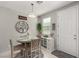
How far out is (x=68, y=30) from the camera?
11.4 feet

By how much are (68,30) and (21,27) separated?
290 cm

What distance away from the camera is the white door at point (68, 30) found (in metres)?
3.18

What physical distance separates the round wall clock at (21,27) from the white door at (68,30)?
7.47 ft

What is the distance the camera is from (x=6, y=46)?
13.1 ft

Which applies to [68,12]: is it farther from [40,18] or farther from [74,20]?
[40,18]

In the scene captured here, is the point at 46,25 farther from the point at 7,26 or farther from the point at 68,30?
the point at 7,26

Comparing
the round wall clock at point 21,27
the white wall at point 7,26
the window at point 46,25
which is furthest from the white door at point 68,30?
the white wall at point 7,26

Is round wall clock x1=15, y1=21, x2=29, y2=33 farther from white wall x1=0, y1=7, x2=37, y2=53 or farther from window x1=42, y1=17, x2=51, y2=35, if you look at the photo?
window x1=42, y1=17, x2=51, y2=35

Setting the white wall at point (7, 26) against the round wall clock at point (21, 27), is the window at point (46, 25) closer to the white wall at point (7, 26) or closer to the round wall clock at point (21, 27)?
the round wall clock at point (21, 27)

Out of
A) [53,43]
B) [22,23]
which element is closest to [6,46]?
[22,23]

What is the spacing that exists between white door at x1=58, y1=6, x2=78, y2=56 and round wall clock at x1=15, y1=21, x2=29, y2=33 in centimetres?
228

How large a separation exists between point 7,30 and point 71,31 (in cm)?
324

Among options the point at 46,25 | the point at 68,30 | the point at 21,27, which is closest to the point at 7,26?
the point at 21,27

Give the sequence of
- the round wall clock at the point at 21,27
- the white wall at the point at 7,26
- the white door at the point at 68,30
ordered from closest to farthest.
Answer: the white door at the point at 68,30
the white wall at the point at 7,26
the round wall clock at the point at 21,27
